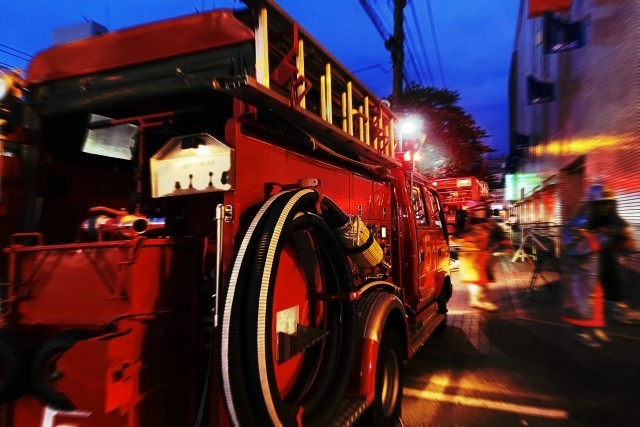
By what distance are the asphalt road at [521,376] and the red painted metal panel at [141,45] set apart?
11.3 feet

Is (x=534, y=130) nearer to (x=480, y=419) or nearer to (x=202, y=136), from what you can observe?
(x=480, y=419)

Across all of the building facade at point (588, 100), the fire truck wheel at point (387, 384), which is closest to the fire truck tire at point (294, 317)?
the fire truck wheel at point (387, 384)

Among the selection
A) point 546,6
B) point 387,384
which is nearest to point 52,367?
point 387,384

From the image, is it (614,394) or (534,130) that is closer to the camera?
(614,394)

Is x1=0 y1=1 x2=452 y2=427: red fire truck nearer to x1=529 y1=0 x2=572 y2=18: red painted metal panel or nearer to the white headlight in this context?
the white headlight

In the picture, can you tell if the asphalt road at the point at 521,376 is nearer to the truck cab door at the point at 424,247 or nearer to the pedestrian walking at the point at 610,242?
the pedestrian walking at the point at 610,242

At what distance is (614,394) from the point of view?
454 cm

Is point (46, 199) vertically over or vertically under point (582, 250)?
over

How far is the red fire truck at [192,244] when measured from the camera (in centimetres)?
204

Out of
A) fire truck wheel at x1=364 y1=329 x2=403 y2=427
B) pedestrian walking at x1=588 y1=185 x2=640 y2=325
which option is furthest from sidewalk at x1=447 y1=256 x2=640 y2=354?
fire truck wheel at x1=364 y1=329 x2=403 y2=427

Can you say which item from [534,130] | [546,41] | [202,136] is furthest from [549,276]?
[534,130]

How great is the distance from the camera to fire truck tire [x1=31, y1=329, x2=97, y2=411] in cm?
195

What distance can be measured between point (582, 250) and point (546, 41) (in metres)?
7.55

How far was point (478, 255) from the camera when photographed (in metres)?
8.50
